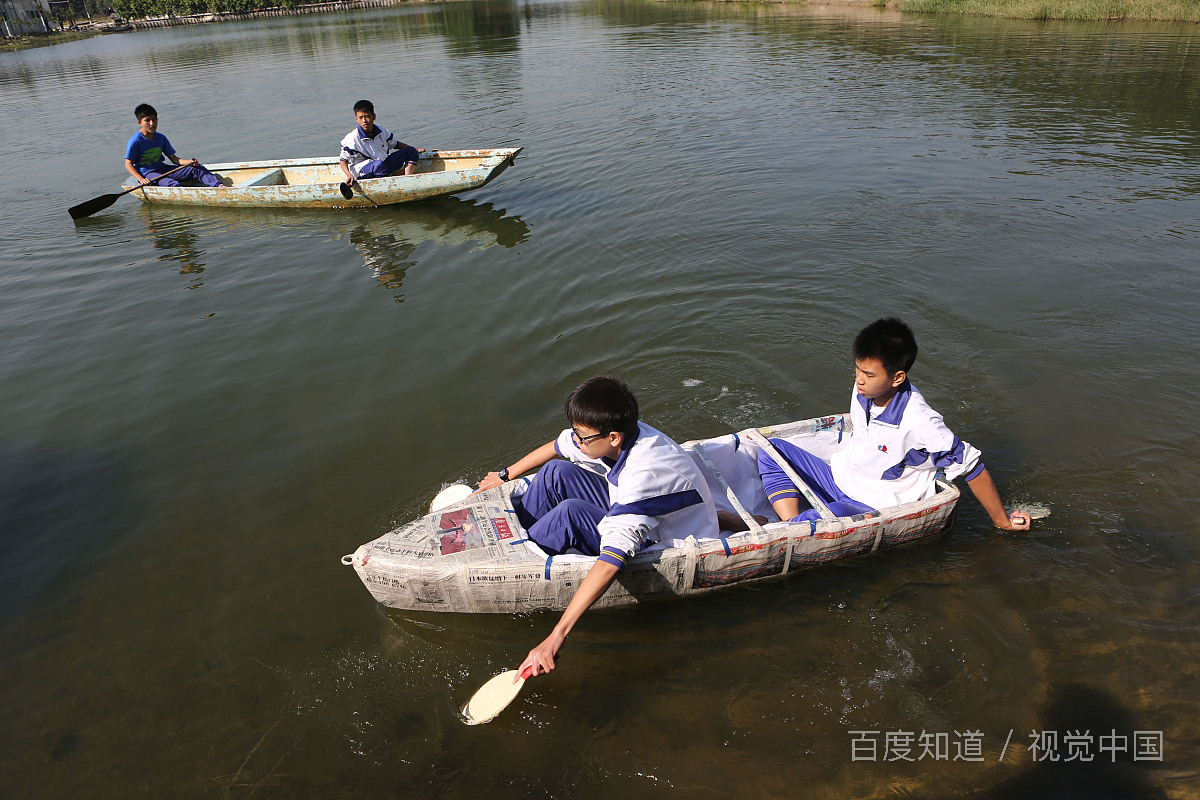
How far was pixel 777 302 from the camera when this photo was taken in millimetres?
7301

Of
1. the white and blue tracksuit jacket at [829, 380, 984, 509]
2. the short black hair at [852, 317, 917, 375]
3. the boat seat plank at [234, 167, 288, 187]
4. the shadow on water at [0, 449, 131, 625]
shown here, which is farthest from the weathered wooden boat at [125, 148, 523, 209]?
the short black hair at [852, 317, 917, 375]

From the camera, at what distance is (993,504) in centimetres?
388

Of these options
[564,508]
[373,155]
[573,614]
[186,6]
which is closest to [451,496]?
[564,508]

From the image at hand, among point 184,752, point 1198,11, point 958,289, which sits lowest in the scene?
point 184,752

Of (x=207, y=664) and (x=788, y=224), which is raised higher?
(x=788, y=224)

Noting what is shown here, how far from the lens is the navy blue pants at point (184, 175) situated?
11.5 m

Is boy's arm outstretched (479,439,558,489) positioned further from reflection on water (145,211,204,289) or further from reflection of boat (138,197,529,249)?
reflection on water (145,211,204,289)

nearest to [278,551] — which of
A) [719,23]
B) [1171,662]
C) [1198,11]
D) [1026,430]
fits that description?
[1171,662]

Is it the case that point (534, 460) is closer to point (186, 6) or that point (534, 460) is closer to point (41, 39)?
point (41, 39)

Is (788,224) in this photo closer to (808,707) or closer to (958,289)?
(958,289)

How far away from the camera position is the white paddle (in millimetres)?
3254

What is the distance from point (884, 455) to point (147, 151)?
42.8 ft

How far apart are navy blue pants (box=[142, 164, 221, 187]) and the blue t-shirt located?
67 millimetres

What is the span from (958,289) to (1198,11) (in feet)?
80.7
